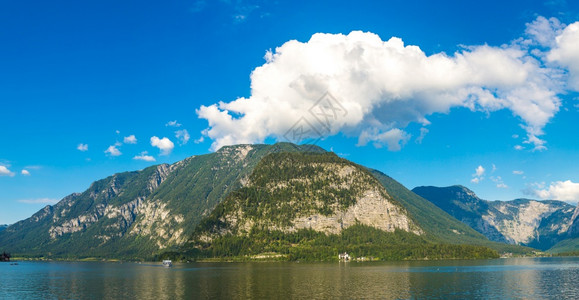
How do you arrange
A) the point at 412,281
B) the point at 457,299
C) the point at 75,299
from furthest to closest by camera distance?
the point at 412,281 < the point at 75,299 < the point at 457,299

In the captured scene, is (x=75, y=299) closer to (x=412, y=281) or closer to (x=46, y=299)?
(x=46, y=299)

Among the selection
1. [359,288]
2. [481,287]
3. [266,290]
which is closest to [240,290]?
[266,290]

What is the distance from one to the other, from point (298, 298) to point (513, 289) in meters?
65.1

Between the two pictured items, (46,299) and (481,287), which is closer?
(46,299)

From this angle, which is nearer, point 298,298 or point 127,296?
point 298,298

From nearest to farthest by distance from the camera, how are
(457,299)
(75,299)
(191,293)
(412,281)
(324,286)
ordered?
(457,299)
(75,299)
(191,293)
(324,286)
(412,281)

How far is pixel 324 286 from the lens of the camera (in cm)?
13325

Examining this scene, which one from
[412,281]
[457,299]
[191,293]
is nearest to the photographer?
[457,299]

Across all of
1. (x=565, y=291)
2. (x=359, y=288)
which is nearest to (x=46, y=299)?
(x=359, y=288)

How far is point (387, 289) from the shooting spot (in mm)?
123625

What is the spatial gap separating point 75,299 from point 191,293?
99.0 feet

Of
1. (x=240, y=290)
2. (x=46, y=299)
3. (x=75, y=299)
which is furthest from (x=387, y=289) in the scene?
(x=46, y=299)

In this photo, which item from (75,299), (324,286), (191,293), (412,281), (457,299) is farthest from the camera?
(412,281)

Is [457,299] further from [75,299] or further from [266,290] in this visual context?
[75,299]
